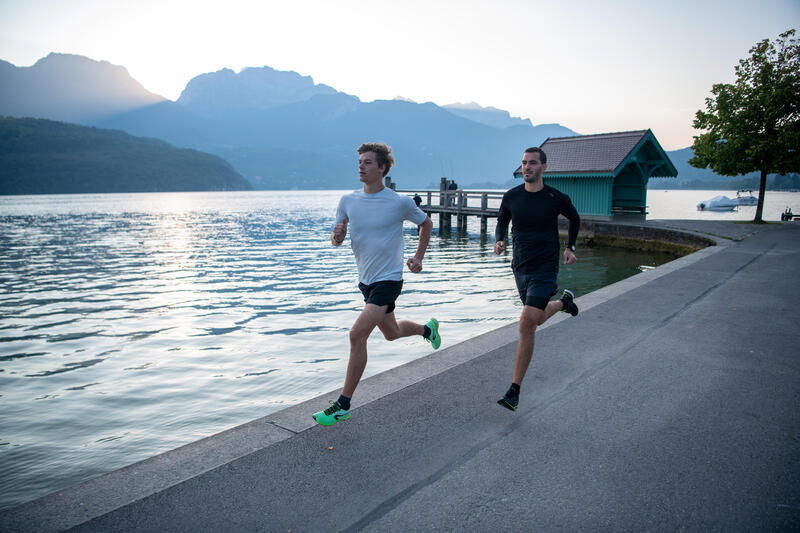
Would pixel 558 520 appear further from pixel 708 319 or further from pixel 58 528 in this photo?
pixel 708 319

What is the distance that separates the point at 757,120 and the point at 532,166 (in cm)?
2711

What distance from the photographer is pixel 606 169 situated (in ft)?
83.5

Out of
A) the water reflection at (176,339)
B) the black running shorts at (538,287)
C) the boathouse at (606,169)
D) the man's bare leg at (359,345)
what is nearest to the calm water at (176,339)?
the water reflection at (176,339)

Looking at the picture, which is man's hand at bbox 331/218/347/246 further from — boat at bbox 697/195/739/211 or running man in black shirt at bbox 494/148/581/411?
boat at bbox 697/195/739/211

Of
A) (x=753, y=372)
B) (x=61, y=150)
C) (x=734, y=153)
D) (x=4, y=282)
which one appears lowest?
(x=4, y=282)

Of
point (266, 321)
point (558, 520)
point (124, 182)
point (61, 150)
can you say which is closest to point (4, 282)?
point (266, 321)

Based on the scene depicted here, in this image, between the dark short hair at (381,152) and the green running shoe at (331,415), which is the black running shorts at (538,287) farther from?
the green running shoe at (331,415)

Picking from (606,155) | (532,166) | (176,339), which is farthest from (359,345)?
(606,155)

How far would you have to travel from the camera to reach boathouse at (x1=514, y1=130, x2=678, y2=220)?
2611cm

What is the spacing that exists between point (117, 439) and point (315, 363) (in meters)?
2.96

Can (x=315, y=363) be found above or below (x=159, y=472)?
below

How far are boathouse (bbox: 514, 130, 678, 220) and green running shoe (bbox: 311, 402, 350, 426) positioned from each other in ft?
75.6

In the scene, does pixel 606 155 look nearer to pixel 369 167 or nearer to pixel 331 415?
pixel 369 167

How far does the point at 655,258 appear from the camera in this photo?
20.6 metres
